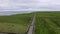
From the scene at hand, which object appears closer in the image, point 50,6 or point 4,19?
point 4,19

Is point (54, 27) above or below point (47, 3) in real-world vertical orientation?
below

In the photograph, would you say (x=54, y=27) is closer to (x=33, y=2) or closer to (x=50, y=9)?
(x=50, y=9)

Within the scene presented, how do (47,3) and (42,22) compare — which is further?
(47,3)

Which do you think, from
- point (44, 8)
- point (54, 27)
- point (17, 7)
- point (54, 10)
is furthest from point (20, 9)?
point (54, 27)

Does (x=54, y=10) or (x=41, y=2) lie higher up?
(x=41, y=2)

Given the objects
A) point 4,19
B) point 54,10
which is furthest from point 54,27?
point 4,19

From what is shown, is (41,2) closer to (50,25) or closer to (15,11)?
(15,11)
